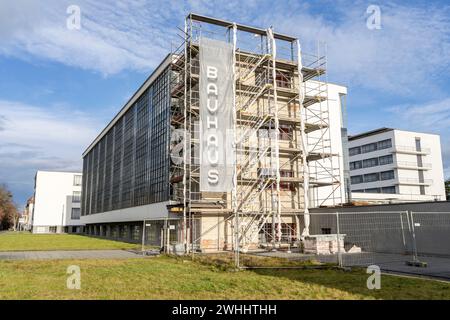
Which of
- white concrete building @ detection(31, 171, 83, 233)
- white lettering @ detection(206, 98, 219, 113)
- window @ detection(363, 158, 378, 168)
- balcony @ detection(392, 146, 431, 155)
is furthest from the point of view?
→ white concrete building @ detection(31, 171, 83, 233)

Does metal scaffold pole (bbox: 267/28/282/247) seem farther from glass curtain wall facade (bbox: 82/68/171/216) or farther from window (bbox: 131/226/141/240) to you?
window (bbox: 131/226/141/240)

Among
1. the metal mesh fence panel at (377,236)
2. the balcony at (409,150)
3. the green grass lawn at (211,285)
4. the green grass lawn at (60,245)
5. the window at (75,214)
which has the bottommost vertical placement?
the green grass lawn at (211,285)

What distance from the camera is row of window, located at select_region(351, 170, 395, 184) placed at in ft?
260

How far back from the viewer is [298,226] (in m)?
32.0

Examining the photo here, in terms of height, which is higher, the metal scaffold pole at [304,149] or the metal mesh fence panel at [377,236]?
the metal scaffold pole at [304,149]

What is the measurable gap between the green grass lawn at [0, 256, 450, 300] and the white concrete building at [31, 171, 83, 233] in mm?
87197

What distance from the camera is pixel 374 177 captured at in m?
82.4

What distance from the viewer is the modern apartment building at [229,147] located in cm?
2845

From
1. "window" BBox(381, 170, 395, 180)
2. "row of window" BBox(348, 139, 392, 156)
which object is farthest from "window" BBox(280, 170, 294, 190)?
"row of window" BBox(348, 139, 392, 156)

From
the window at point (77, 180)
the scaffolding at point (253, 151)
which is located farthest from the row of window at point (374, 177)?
the window at point (77, 180)

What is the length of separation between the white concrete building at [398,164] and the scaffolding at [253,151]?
48.8m

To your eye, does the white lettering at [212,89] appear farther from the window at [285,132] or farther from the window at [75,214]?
the window at [75,214]

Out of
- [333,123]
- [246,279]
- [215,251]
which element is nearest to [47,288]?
[246,279]
